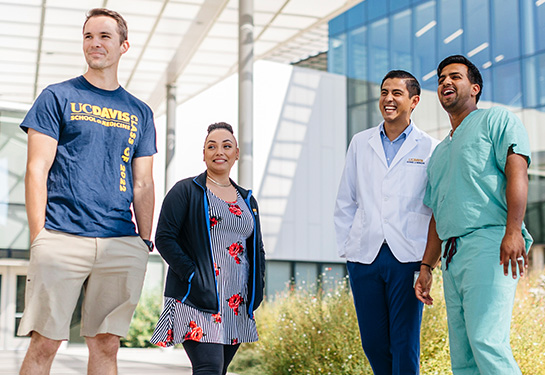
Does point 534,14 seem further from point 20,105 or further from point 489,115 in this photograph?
point 489,115

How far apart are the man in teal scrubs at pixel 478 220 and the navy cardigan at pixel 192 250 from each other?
2.77 ft

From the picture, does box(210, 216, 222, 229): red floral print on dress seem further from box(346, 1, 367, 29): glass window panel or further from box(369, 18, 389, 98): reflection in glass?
box(346, 1, 367, 29): glass window panel

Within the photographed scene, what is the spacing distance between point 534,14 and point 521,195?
62.0ft

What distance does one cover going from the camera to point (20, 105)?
17.1 metres

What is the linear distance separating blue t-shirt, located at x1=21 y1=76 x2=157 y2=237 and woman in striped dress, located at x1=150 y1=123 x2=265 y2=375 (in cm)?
51

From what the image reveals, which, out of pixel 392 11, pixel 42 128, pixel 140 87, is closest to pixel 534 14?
pixel 392 11

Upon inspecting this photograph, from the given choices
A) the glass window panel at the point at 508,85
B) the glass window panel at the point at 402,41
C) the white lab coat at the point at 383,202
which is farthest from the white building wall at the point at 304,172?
the white lab coat at the point at 383,202

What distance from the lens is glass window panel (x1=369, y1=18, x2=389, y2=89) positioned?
2405cm

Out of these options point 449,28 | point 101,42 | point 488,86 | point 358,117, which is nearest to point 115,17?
point 101,42

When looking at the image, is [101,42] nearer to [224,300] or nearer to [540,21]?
[224,300]

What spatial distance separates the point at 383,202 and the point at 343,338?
4019 millimetres

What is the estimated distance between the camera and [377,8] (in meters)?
24.6

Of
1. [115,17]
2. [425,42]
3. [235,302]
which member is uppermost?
[425,42]

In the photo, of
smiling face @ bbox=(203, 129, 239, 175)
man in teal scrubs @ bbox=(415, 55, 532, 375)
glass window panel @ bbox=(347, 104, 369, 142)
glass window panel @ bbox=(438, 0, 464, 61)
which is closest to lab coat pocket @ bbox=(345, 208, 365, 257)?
man in teal scrubs @ bbox=(415, 55, 532, 375)
